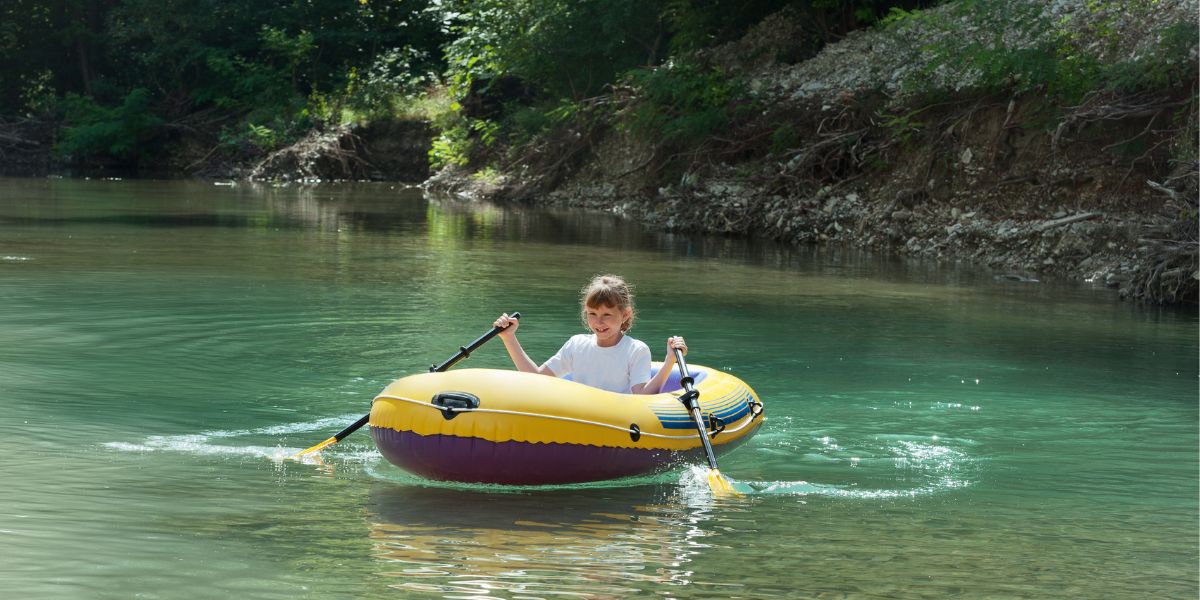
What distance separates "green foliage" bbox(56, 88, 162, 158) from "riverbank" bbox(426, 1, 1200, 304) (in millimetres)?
17649

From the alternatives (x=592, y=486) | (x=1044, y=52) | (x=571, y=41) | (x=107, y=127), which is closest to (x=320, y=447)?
(x=592, y=486)

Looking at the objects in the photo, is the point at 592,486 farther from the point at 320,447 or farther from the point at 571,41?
the point at 571,41

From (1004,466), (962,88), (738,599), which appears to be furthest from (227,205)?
(738,599)

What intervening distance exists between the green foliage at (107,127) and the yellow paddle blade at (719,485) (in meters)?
34.5

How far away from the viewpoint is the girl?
7.20 metres

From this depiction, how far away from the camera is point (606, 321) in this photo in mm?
7188

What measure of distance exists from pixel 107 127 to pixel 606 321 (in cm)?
3396

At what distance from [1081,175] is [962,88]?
2.58 metres

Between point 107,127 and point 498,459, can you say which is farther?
point 107,127

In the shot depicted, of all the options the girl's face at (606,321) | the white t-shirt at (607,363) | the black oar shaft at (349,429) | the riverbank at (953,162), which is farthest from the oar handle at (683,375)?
→ the riverbank at (953,162)

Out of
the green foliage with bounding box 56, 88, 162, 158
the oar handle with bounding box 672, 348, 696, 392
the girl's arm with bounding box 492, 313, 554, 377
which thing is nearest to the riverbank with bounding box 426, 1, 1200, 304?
the oar handle with bounding box 672, 348, 696, 392

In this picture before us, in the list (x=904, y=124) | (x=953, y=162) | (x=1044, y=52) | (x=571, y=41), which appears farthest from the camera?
(x=571, y=41)

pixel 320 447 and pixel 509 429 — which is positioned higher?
pixel 509 429

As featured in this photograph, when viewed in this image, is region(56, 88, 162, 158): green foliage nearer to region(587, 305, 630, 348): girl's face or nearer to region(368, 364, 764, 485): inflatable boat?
region(587, 305, 630, 348): girl's face
